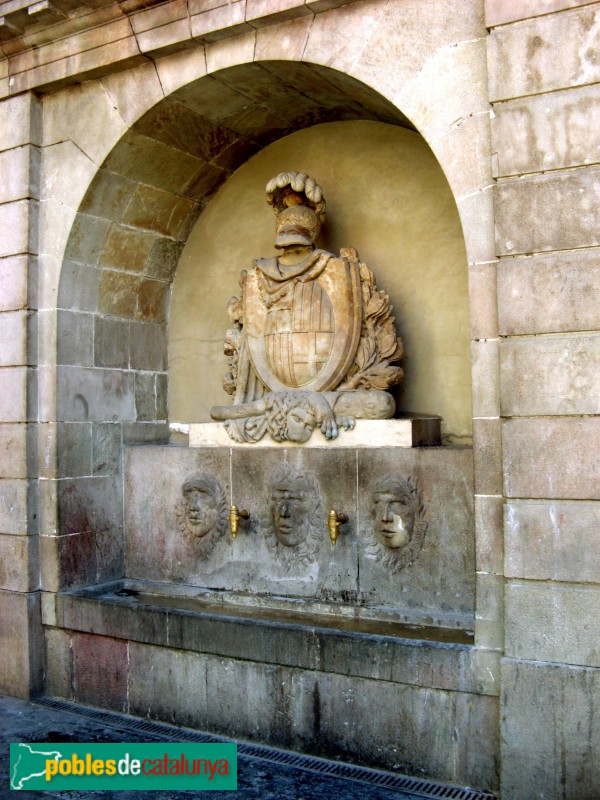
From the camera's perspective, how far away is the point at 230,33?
5395 millimetres

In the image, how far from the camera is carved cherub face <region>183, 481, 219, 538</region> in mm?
6086

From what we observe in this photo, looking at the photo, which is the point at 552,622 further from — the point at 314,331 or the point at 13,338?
the point at 13,338

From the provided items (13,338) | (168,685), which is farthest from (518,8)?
(168,685)

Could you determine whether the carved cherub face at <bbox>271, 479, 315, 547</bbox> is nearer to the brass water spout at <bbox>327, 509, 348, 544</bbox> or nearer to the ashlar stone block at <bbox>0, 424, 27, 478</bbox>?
the brass water spout at <bbox>327, 509, 348, 544</bbox>

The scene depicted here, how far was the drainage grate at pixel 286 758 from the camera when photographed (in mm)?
4505

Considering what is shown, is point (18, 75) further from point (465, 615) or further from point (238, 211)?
point (465, 615)

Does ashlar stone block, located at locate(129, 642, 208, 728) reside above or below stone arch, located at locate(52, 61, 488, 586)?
below

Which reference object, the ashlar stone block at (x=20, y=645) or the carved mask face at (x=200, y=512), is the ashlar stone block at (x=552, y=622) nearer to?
the carved mask face at (x=200, y=512)

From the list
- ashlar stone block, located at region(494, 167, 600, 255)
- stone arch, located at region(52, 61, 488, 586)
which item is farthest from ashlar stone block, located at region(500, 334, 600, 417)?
stone arch, located at region(52, 61, 488, 586)

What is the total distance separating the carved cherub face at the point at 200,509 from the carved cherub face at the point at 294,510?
60 centimetres

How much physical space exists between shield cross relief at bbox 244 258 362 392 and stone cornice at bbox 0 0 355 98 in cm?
160

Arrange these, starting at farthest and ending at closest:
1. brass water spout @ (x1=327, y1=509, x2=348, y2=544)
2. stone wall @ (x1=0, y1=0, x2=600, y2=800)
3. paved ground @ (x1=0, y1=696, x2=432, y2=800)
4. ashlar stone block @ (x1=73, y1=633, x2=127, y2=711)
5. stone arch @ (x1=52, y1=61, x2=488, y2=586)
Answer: stone arch @ (x1=52, y1=61, x2=488, y2=586) → ashlar stone block @ (x1=73, y1=633, x2=127, y2=711) → brass water spout @ (x1=327, y1=509, x2=348, y2=544) → paved ground @ (x1=0, y1=696, x2=432, y2=800) → stone wall @ (x1=0, y1=0, x2=600, y2=800)

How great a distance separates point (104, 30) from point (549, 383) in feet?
12.8

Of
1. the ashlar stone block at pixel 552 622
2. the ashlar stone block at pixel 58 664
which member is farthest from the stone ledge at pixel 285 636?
A: the ashlar stone block at pixel 552 622
